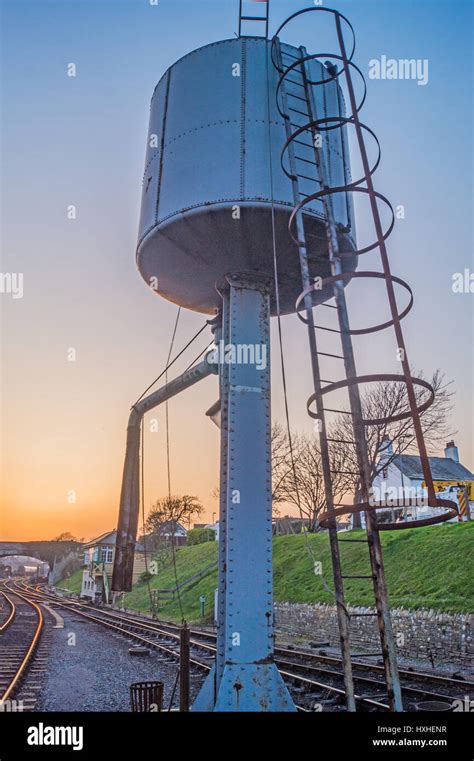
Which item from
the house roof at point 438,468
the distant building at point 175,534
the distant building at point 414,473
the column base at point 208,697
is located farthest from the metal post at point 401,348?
the distant building at point 175,534

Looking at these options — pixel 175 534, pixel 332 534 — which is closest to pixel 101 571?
pixel 175 534

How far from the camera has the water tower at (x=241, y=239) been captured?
253 inches

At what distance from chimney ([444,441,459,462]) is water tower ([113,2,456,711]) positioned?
3788 cm

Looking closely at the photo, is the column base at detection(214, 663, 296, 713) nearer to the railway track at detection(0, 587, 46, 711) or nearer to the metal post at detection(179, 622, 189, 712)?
the metal post at detection(179, 622, 189, 712)

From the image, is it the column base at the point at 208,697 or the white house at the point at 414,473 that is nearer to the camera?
the column base at the point at 208,697

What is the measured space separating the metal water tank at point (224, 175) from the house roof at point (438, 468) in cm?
3312

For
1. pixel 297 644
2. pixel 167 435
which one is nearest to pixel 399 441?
pixel 297 644

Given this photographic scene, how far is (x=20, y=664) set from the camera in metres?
12.8

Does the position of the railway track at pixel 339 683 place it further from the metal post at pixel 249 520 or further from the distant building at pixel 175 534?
the distant building at pixel 175 534

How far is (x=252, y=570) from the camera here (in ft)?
21.5

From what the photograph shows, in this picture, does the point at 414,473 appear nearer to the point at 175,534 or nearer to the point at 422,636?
the point at 422,636

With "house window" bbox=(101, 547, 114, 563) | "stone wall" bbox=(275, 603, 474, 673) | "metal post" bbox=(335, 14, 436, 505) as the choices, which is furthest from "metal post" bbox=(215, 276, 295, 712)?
"house window" bbox=(101, 547, 114, 563)

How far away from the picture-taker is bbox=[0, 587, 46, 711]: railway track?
9.29 metres
